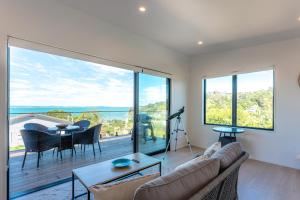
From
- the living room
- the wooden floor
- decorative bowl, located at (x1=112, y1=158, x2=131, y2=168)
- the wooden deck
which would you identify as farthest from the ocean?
decorative bowl, located at (x1=112, y1=158, x2=131, y2=168)

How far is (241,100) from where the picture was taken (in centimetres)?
417

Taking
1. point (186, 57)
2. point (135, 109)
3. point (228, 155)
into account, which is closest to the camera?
point (228, 155)

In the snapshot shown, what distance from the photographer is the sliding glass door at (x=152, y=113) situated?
3783mm

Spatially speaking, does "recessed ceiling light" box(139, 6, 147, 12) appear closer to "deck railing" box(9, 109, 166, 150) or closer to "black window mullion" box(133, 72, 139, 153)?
"black window mullion" box(133, 72, 139, 153)

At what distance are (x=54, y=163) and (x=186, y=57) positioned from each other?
428 cm

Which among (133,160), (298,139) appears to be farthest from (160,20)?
(298,139)

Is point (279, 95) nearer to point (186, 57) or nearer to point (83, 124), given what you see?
point (186, 57)

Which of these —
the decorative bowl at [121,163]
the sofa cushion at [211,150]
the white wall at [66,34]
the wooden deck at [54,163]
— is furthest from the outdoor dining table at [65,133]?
the sofa cushion at [211,150]

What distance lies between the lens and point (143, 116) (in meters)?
3.84

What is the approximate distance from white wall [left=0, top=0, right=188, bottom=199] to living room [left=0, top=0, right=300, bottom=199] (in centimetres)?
1

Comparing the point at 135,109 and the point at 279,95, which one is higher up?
the point at 279,95

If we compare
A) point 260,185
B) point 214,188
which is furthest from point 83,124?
point 260,185

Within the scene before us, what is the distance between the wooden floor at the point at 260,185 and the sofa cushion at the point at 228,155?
→ 99 centimetres

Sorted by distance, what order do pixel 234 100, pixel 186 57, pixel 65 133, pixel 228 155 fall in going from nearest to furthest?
pixel 228 155 → pixel 65 133 → pixel 234 100 → pixel 186 57
